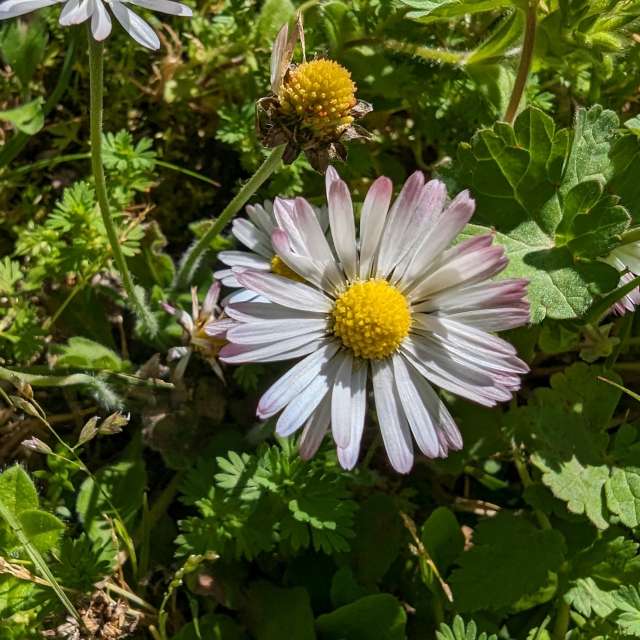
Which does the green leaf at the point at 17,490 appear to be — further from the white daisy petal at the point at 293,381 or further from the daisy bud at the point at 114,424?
the white daisy petal at the point at 293,381

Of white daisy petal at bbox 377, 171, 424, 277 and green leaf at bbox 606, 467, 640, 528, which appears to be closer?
white daisy petal at bbox 377, 171, 424, 277

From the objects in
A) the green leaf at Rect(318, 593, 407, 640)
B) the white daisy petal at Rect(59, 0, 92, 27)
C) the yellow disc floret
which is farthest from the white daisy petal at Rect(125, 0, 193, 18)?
the green leaf at Rect(318, 593, 407, 640)

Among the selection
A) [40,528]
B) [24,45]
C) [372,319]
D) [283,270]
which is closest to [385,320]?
[372,319]

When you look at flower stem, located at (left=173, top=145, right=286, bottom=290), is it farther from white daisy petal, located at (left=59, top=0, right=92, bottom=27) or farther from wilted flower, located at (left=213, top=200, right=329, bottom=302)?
white daisy petal, located at (left=59, top=0, right=92, bottom=27)

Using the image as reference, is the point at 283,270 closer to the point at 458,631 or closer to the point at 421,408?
the point at 421,408

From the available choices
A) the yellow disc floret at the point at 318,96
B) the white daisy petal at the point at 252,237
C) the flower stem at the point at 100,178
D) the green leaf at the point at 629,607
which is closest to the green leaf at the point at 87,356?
the flower stem at the point at 100,178

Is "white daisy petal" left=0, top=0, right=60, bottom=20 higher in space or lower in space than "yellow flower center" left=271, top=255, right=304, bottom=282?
higher
